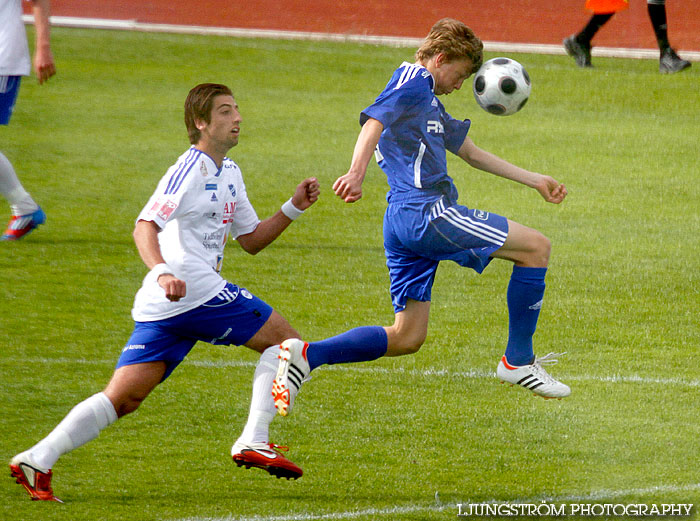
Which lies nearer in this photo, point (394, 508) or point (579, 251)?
point (394, 508)

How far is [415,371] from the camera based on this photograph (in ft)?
21.2

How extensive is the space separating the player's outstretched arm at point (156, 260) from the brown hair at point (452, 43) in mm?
1736

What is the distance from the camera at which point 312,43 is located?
19.3 meters

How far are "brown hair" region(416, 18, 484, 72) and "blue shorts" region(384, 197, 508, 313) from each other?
715 mm

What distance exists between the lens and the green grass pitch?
16.2 feet

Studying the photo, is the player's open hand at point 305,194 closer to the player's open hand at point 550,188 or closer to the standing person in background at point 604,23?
the player's open hand at point 550,188

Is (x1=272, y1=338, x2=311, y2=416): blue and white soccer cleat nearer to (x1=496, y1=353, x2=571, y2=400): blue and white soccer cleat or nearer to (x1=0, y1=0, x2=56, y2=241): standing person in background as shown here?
(x1=496, y1=353, x2=571, y2=400): blue and white soccer cleat

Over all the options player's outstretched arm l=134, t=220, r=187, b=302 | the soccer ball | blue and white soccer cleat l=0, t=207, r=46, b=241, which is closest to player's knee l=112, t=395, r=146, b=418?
player's outstretched arm l=134, t=220, r=187, b=302

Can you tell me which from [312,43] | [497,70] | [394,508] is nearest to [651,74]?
[312,43]

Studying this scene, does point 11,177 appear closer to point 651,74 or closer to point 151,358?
point 151,358

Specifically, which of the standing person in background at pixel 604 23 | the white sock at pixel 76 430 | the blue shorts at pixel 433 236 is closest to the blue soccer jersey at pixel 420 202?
the blue shorts at pixel 433 236

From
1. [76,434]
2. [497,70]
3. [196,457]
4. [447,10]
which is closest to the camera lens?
[76,434]

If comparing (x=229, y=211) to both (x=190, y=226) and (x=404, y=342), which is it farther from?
(x=404, y=342)

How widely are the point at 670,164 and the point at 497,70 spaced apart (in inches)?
252
